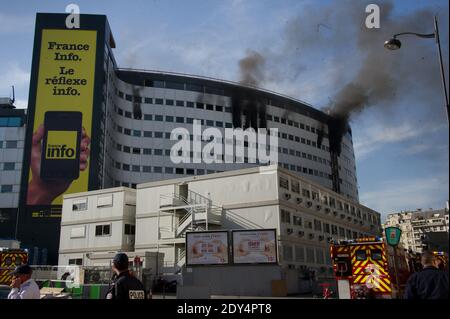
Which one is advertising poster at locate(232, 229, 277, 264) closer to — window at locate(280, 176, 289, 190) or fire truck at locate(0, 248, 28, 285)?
window at locate(280, 176, 289, 190)

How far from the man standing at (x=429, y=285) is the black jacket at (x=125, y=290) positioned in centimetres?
357

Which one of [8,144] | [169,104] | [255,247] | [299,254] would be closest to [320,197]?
[299,254]

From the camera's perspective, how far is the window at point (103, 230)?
1836 inches

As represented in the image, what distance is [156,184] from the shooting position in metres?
45.1

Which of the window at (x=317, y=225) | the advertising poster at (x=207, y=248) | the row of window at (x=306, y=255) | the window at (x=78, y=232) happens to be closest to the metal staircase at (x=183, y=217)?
the advertising poster at (x=207, y=248)

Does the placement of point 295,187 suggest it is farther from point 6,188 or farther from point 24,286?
point 6,188

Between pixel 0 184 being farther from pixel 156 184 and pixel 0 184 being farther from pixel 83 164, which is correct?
pixel 156 184

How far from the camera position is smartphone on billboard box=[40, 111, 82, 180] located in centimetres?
6228

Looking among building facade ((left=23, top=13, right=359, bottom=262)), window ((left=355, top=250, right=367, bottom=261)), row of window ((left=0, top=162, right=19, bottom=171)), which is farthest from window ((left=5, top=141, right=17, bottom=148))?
window ((left=355, top=250, right=367, bottom=261))

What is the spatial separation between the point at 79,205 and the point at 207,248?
21.7 meters

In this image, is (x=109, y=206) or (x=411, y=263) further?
(x=109, y=206)

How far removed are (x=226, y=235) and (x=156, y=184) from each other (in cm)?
1368
